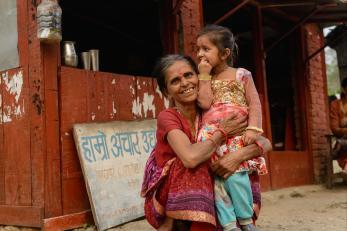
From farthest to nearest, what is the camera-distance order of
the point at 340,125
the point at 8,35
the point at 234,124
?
the point at 340,125, the point at 8,35, the point at 234,124

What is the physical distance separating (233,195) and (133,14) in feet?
15.7

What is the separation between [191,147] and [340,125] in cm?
595

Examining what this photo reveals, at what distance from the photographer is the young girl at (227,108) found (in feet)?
6.35

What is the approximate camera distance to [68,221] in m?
3.58

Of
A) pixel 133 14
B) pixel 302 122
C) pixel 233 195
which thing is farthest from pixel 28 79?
pixel 302 122

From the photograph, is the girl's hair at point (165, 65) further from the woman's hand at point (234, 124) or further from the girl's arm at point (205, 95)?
the woman's hand at point (234, 124)

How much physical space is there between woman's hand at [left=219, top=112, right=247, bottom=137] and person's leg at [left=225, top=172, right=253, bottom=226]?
0.20m

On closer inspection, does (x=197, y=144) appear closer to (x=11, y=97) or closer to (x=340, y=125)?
(x=11, y=97)

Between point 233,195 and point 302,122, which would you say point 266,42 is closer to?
point 302,122

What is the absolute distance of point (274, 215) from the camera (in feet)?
15.4

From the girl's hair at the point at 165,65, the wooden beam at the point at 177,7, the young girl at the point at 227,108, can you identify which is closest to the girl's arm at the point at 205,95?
the young girl at the point at 227,108

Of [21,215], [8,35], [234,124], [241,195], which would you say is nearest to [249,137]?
[234,124]

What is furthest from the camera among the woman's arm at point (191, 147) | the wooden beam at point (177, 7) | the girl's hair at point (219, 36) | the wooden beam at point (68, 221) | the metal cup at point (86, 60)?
the wooden beam at point (177, 7)

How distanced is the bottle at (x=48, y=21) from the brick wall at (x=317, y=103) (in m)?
5.34
